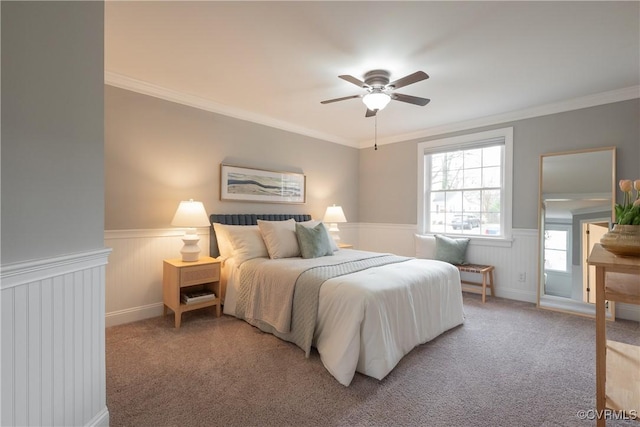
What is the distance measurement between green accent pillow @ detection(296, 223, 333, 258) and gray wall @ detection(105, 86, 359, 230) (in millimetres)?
1091

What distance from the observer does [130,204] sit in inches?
121

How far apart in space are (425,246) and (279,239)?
2.46 metres

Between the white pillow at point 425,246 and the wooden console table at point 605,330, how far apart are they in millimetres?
2921

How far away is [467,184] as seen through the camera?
4504 mm

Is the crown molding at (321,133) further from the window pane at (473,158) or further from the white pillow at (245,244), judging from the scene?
the white pillow at (245,244)

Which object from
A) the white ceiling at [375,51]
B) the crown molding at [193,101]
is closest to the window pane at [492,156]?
the white ceiling at [375,51]

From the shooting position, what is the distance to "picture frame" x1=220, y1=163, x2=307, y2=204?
3.82 meters

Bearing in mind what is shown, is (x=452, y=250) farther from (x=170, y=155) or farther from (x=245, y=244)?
(x=170, y=155)

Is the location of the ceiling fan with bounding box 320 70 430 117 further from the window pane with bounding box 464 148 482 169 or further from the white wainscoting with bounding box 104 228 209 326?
the white wainscoting with bounding box 104 228 209 326

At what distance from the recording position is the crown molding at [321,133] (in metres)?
3.06

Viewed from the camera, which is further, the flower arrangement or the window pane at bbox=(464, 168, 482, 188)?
the window pane at bbox=(464, 168, 482, 188)

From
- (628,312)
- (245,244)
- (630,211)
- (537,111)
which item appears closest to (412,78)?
(630,211)

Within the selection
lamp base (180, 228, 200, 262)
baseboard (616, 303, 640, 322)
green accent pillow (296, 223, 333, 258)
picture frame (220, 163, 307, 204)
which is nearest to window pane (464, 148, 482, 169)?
baseboard (616, 303, 640, 322)

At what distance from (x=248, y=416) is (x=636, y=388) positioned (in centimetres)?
202
